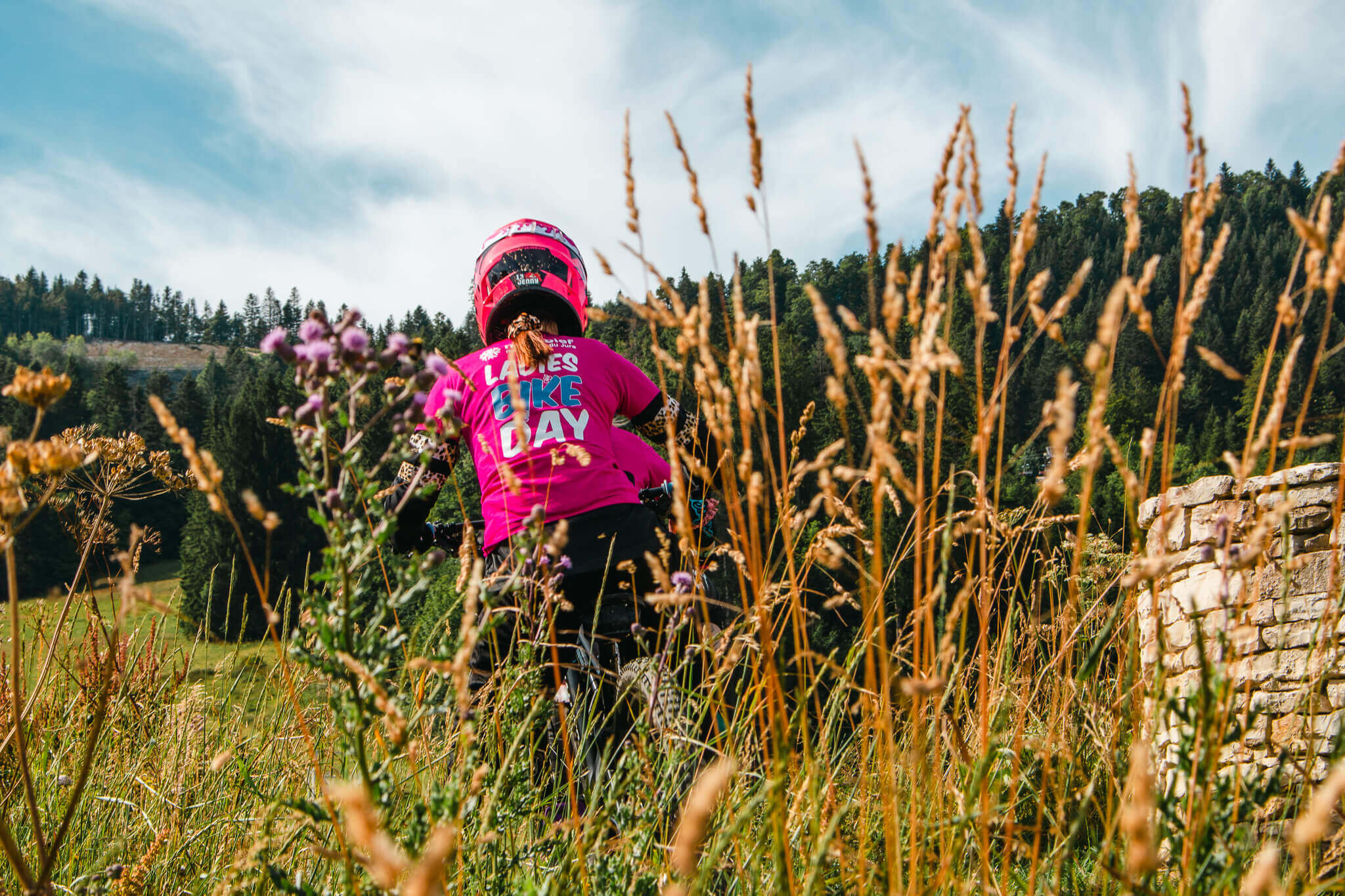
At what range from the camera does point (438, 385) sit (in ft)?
9.00

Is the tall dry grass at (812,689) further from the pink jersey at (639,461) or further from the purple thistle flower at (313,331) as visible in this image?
the pink jersey at (639,461)

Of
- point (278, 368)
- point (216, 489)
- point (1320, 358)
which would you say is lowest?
point (216, 489)

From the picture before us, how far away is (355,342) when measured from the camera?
0.93 m

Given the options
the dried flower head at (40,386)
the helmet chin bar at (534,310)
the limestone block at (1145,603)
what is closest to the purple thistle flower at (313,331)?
the dried flower head at (40,386)

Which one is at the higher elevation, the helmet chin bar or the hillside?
the hillside

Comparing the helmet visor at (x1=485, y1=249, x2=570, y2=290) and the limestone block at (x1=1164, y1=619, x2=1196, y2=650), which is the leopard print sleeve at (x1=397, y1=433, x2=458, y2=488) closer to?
the helmet visor at (x1=485, y1=249, x2=570, y2=290)

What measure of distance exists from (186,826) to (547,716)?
0.80 metres

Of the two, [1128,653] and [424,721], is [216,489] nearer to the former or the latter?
[424,721]

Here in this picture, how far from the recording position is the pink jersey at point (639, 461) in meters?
3.08

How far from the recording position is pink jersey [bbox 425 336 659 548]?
8.65 feet

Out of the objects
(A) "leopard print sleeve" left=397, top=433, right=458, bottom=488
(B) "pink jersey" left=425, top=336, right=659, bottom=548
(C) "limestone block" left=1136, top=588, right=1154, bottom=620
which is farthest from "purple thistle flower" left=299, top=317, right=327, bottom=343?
(B) "pink jersey" left=425, top=336, right=659, bottom=548

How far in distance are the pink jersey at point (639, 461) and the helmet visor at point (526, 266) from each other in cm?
86

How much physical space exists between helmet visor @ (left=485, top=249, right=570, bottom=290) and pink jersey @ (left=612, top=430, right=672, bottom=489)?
2.81ft

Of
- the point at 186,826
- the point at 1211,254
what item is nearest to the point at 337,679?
the point at 186,826
